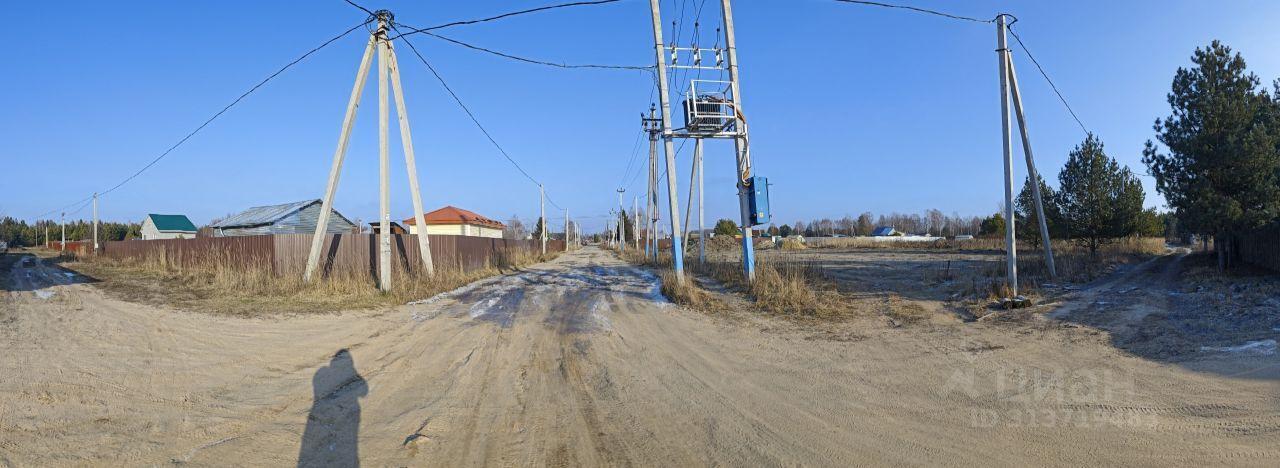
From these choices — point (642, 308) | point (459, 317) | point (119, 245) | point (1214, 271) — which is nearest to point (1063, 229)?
point (1214, 271)

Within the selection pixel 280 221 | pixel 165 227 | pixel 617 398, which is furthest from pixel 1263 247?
pixel 165 227

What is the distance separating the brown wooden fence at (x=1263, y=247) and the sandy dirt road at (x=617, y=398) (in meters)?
7.66

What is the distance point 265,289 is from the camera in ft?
40.1

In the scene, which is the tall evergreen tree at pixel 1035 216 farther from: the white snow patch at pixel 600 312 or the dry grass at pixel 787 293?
the white snow patch at pixel 600 312

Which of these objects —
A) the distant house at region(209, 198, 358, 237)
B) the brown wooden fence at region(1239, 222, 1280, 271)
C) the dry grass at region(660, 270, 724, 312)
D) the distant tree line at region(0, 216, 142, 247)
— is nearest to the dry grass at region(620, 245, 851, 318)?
the dry grass at region(660, 270, 724, 312)

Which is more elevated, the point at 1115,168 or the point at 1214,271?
the point at 1115,168

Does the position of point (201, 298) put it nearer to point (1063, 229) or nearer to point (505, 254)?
point (505, 254)

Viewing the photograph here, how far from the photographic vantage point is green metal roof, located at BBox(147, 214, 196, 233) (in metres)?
51.7

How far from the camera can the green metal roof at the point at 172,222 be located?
51.7 metres

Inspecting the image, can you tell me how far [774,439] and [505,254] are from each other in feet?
84.6

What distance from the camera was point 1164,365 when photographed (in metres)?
5.32

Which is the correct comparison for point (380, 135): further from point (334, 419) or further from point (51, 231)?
point (51, 231)

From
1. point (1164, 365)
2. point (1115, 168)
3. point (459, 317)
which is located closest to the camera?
point (1164, 365)

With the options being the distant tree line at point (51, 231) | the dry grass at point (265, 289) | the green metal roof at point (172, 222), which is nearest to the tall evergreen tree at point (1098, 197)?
the dry grass at point (265, 289)
